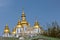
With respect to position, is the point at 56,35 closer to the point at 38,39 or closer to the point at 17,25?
the point at 38,39

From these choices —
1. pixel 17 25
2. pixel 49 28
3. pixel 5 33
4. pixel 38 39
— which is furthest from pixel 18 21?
pixel 38 39

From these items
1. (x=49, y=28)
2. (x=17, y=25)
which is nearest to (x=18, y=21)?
(x=17, y=25)

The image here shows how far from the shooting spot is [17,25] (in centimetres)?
4575

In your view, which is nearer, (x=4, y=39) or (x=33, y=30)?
(x=4, y=39)

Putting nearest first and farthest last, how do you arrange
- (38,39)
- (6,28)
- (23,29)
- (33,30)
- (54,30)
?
(38,39) → (54,30) → (33,30) → (23,29) → (6,28)

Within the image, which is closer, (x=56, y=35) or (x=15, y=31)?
(x=56, y=35)

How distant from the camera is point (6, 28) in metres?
47.2

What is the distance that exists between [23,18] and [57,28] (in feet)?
106

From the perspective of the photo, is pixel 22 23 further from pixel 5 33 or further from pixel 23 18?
pixel 5 33

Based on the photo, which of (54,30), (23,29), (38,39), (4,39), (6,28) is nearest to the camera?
(38,39)

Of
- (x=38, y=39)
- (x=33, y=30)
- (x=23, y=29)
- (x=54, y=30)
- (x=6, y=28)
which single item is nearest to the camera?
(x=38, y=39)

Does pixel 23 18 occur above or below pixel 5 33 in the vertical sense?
above

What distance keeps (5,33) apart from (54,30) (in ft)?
109

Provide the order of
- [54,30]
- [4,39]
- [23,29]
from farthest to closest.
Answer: [23,29] < [54,30] < [4,39]
